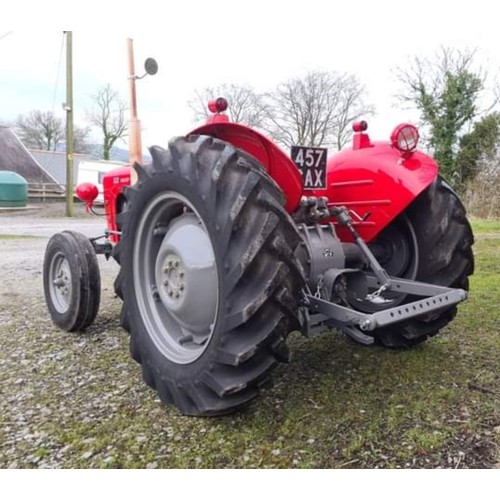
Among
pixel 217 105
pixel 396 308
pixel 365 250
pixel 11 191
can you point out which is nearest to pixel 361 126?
pixel 365 250

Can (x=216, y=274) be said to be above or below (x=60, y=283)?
above

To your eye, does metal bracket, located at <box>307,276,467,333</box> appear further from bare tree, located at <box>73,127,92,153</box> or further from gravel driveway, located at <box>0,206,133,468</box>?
bare tree, located at <box>73,127,92,153</box>

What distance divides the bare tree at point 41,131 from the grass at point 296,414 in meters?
40.9

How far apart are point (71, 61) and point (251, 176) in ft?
56.1

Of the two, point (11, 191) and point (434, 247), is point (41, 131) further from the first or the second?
point (434, 247)

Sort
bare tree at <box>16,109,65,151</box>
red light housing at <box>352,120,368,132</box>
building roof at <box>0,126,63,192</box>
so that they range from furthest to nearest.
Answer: bare tree at <box>16,109,65,151</box>
building roof at <box>0,126,63,192</box>
red light housing at <box>352,120,368,132</box>

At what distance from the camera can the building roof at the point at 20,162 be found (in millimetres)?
29013

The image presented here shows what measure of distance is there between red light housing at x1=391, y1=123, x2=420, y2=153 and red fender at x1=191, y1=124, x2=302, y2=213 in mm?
626

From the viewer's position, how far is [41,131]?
40156mm

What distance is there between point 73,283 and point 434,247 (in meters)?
2.55

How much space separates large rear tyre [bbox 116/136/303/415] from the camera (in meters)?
1.88

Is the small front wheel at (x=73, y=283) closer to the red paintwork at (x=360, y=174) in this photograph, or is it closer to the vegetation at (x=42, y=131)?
the red paintwork at (x=360, y=174)

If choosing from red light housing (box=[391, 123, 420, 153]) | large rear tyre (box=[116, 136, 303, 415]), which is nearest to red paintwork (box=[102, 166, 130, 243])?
large rear tyre (box=[116, 136, 303, 415])

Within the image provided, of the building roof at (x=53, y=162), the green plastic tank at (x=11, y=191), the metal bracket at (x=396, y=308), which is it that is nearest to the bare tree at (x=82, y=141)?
the building roof at (x=53, y=162)
